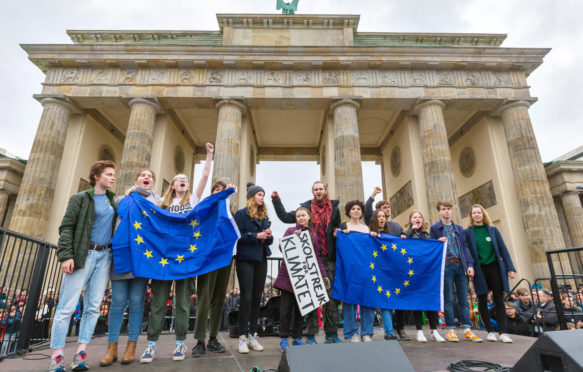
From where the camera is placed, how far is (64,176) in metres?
15.8

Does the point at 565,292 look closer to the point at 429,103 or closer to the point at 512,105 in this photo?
the point at 429,103

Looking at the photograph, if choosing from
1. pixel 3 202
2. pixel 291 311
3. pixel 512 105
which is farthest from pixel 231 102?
pixel 512 105

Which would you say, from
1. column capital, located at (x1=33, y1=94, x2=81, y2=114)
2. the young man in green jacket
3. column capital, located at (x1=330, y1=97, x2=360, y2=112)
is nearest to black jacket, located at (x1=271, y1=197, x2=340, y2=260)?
the young man in green jacket

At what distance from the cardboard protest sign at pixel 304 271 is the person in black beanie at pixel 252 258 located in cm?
33

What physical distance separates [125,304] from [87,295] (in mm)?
397

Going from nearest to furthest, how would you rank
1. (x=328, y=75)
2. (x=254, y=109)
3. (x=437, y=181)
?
(x=437, y=181) → (x=328, y=75) → (x=254, y=109)

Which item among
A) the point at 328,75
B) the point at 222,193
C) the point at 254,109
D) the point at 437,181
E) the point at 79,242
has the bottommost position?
the point at 79,242

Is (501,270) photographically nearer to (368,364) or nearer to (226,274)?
(368,364)

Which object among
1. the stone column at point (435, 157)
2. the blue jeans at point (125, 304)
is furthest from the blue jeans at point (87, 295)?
the stone column at point (435, 157)

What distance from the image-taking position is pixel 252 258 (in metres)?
3.97

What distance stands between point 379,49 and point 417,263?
49.7 ft

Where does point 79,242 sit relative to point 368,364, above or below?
above

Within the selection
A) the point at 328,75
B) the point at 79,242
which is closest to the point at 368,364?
the point at 79,242

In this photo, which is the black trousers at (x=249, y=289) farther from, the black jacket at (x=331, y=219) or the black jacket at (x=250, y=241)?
the black jacket at (x=331, y=219)
